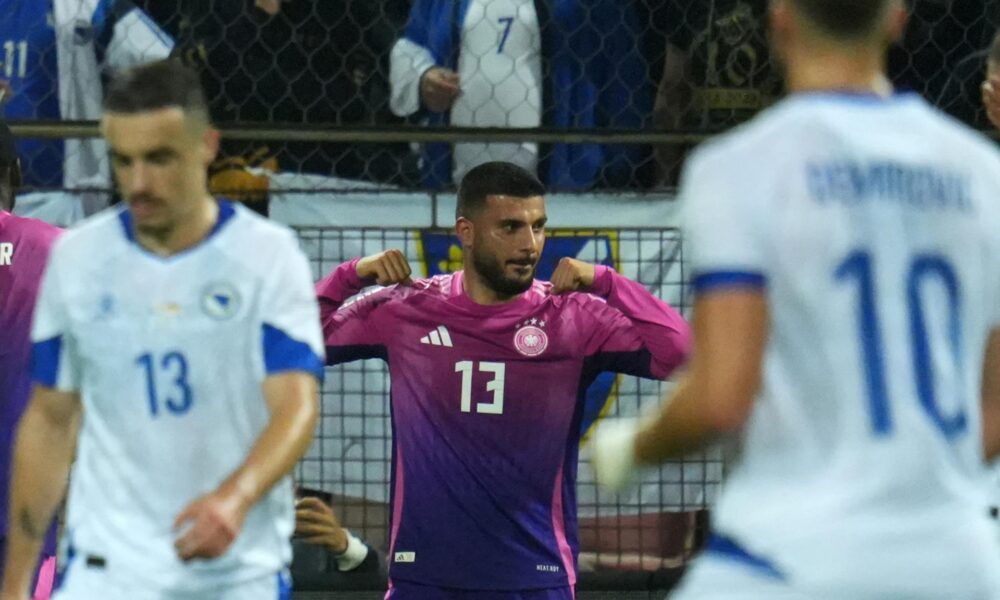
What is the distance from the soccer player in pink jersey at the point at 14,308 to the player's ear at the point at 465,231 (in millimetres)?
1231

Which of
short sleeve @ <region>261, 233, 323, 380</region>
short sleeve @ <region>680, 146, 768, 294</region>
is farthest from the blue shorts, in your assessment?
short sleeve @ <region>680, 146, 768, 294</region>

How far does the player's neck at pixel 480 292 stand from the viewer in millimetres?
5480

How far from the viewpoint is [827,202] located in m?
2.38

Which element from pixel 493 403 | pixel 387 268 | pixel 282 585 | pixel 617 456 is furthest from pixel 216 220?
pixel 493 403

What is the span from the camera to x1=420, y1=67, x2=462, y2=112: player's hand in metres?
6.45

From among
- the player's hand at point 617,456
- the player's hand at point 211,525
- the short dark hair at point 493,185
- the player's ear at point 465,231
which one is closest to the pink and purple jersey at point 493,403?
the player's ear at point 465,231

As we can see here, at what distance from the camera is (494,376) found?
17.7 feet

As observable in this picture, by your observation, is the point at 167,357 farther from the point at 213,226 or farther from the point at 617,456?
the point at 617,456

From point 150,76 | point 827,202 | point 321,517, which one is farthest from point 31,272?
point 827,202

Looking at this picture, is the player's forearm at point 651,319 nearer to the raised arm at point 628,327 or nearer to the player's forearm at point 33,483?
the raised arm at point 628,327

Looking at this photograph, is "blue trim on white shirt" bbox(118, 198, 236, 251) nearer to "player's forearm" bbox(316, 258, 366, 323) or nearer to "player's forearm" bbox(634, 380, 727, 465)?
"player's forearm" bbox(634, 380, 727, 465)

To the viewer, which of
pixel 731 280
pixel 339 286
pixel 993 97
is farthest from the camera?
pixel 339 286

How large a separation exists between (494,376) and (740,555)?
299cm

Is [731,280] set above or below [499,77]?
below
